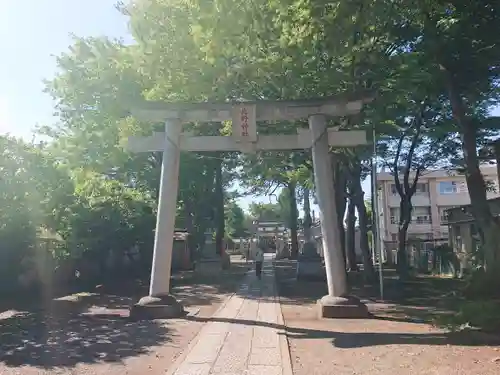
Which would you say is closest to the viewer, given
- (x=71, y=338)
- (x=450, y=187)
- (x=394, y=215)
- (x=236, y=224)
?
(x=71, y=338)

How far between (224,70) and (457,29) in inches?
233

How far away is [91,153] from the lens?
86.1 feet

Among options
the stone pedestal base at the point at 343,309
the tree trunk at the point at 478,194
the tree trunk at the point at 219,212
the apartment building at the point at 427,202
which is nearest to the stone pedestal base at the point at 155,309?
the stone pedestal base at the point at 343,309

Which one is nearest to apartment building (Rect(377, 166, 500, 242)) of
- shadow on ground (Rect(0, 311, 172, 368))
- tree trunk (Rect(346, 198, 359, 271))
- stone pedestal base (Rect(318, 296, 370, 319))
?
tree trunk (Rect(346, 198, 359, 271))

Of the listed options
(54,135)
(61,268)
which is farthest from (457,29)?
(54,135)

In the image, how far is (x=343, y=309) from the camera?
11.9 meters

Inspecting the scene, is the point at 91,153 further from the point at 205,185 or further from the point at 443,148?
the point at 443,148

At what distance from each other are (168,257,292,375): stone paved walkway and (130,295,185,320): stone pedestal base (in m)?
0.98

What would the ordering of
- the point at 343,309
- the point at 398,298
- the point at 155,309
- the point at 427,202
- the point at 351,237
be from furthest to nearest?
the point at 427,202, the point at 351,237, the point at 398,298, the point at 155,309, the point at 343,309

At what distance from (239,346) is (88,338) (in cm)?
300

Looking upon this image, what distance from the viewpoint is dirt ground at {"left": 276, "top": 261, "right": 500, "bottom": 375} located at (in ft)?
23.8

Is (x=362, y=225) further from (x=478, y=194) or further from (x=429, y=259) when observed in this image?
(x=478, y=194)

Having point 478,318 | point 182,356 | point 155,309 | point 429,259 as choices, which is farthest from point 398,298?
point 429,259

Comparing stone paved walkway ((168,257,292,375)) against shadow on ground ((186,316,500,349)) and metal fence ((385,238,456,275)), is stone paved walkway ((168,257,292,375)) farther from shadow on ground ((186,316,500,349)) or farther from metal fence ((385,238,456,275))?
metal fence ((385,238,456,275))
